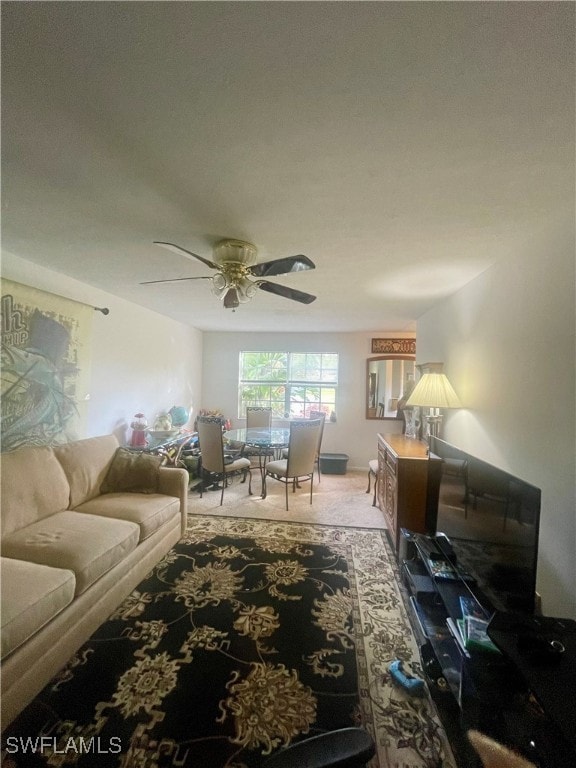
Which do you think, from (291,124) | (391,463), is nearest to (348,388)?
(391,463)

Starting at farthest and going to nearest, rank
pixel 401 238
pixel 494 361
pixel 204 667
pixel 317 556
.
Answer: pixel 317 556, pixel 494 361, pixel 401 238, pixel 204 667

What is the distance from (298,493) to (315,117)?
12.9 ft

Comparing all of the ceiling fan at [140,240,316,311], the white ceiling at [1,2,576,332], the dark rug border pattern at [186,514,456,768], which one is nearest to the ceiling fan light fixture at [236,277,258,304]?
the ceiling fan at [140,240,316,311]

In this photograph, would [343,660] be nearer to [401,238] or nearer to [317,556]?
[317,556]

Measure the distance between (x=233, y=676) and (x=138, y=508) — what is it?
1288 millimetres

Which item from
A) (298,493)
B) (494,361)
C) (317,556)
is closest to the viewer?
(494,361)

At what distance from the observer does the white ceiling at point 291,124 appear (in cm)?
75

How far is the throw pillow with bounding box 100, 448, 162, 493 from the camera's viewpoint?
2.58 m

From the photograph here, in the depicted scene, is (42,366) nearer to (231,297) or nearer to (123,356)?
(123,356)

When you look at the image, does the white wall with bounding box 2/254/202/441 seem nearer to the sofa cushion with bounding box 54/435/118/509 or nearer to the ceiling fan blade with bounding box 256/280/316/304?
the sofa cushion with bounding box 54/435/118/509

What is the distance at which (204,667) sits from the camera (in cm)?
154

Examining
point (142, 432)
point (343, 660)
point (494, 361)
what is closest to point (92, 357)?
point (142, 432)

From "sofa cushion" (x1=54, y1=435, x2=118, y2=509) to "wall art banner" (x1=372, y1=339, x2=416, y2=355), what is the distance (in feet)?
14.3

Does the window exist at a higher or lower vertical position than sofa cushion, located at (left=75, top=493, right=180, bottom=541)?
higher
